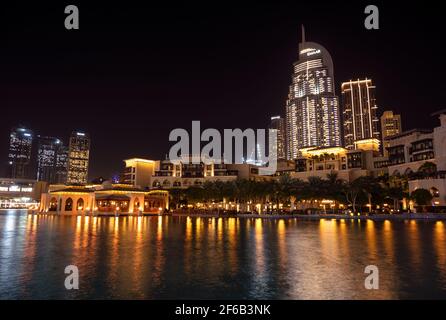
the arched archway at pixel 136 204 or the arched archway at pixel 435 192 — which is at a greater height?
the arched archway at pixel 435 192

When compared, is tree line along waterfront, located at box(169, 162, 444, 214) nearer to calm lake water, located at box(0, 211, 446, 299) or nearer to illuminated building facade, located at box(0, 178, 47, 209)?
calm lake water, located at box(0, 211, 446, 299)

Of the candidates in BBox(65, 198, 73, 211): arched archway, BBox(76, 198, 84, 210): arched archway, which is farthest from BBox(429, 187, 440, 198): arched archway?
BBox(65, 198, 73, 211): arched archway

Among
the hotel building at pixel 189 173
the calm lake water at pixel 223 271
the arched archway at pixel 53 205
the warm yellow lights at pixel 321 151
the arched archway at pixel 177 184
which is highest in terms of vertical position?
the warm yellow lights at pixel 321 151

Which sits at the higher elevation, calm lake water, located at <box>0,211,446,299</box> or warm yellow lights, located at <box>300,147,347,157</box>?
warm yellow lights, located at <box>300,147,347,157</box>

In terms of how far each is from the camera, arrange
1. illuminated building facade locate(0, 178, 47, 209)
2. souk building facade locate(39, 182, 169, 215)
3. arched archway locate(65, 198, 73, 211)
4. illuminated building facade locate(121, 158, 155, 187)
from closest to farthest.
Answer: souk building facade locate(39, 182, 169, 215) → arched archway locate(65, 198, 73, 211) → illuminated building facade locate(121, 158, 155, 187) → illuminated building facade locate(0, 178, 47, 209)

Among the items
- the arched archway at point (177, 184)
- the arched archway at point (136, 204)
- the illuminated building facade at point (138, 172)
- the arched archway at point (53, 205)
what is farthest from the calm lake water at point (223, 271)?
the illuminated building facade at point (138, 172)

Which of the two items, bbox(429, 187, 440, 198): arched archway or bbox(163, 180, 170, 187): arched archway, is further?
bbox(163, 180, 170, 187): arched archway

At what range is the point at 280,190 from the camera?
95.2 metres

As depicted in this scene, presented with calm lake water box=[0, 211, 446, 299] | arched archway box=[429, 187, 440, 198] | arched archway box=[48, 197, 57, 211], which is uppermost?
arched archway box=[429, 187, 440, 198]

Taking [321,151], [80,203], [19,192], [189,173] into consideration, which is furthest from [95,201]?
[19,192]

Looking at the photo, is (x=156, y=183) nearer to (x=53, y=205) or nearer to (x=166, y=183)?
(x=166, y=183)

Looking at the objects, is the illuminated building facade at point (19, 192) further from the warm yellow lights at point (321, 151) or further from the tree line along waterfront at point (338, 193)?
the warm yellow lights at point (321, 151)
